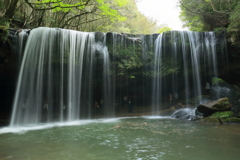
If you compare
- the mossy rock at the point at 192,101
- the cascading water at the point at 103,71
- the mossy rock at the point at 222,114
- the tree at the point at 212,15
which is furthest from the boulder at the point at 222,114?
the tree at the point at 212,15

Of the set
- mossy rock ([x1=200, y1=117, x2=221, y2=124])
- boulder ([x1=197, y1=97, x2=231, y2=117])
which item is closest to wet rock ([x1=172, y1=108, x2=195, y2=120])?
boulder ([x1=197, y1=97, x2=231, y2=117])

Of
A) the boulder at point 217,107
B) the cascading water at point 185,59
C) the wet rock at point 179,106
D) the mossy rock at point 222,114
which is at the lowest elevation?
the mossy rock at point 222,114

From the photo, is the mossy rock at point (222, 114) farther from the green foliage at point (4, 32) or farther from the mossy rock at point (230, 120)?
the green foliage at point (4, 32)

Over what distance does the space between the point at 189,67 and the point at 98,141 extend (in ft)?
37.4

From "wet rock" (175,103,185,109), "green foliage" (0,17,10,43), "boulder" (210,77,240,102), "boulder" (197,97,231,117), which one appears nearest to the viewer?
"green foliage" (0,17,10,43)

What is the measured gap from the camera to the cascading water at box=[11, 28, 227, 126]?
11391 millimetres

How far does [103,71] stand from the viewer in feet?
44.3

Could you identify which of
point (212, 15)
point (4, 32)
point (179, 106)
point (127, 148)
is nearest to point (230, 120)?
point (179, 106)

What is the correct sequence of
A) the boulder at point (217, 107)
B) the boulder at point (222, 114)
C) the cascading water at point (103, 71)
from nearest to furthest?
the boulder at point (222, 114) < the boulder at point (217, 107) < the cascading water at point (103, 71)

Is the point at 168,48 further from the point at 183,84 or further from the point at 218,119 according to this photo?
the point at 218,119

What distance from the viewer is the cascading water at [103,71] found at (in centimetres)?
1139

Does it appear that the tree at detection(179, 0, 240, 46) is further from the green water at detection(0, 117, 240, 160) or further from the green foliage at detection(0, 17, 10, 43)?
the green foliage at detection(0, 17, 10, 43)

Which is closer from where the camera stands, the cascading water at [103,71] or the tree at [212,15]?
the cascading water at [103,71]

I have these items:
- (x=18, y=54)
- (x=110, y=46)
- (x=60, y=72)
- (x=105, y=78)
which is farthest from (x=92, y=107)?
(x=18, y=54)
